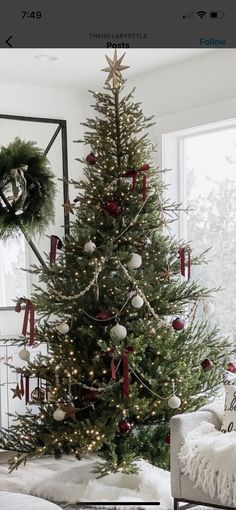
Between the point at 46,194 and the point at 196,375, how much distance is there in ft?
5.14

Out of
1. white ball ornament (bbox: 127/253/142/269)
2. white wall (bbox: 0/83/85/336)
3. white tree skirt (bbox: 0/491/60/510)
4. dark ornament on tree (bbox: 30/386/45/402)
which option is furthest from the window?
white tree skirt (bbox: 0/491/60/510)

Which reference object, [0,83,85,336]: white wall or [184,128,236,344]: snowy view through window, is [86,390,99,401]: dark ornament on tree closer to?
[184,128,236,344]: snowy view through window

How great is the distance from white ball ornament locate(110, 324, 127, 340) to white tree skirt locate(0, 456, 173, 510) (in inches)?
29.6

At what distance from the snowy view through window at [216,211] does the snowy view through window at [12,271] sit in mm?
1167

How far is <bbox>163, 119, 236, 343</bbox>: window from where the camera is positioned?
4.66 m

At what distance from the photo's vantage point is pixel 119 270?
152 inches

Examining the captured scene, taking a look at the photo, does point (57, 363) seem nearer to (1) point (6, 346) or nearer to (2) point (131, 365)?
(2) point (131, 365)

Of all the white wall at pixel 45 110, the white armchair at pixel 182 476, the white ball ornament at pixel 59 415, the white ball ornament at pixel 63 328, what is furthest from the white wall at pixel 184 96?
the white armchair at pixel 182 476

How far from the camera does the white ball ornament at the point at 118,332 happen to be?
3.61 metres

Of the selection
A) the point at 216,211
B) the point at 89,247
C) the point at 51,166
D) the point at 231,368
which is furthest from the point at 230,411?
the point at 51,166

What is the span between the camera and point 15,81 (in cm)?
518
